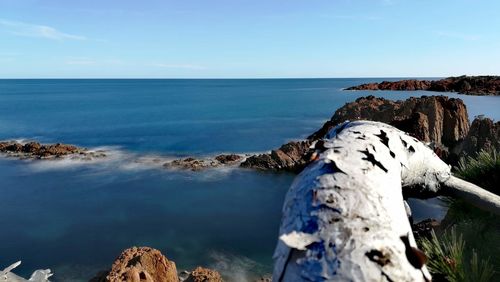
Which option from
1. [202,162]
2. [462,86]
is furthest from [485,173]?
[462,86]

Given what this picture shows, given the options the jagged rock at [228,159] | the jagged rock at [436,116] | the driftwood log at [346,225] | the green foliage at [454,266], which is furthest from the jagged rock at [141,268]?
the jagged rock at [228,159]

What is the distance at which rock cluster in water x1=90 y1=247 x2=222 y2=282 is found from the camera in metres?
8.41

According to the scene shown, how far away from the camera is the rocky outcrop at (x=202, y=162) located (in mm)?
30281

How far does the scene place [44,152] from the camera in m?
34.9

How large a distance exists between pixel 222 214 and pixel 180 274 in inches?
276

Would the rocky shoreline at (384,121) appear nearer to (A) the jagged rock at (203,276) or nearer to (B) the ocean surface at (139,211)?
(B) the ocean surface at (139,211)

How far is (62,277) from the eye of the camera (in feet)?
47.8

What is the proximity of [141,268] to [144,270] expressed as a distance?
0.26 feet

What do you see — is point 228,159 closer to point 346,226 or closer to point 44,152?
point 44,152

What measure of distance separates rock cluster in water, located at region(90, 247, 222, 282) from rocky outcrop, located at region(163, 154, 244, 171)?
63.5 feet

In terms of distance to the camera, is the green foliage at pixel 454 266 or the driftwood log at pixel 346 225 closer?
the driftwood log at pixel 346 225

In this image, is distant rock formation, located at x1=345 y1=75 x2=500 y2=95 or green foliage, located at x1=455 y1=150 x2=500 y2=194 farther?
distant rock formation, located at x1=345 y1=75 x2=500 y2=95

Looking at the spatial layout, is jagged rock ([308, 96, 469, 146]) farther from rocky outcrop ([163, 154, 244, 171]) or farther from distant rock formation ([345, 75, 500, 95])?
distant rock formation ([345, 75, 500, 95])

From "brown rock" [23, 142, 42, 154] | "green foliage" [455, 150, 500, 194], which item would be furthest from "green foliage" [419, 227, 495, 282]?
"brown rock" [23, 142, 42, 154]
